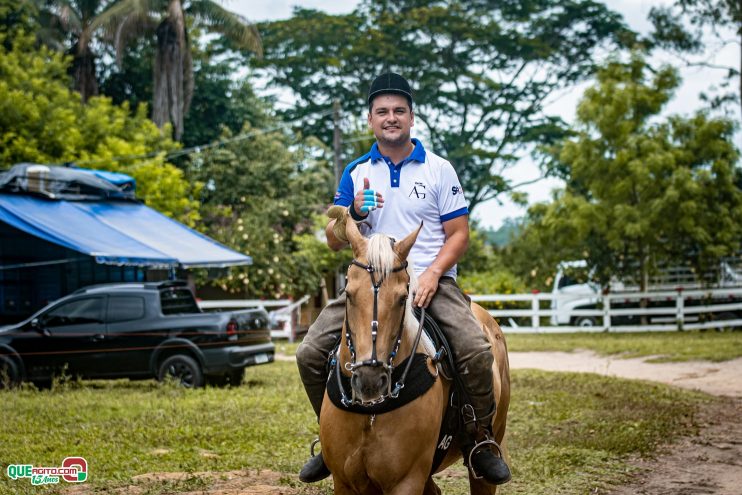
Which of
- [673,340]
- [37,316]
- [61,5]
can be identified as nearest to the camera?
[37,316]

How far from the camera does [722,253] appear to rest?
25719 millimetres

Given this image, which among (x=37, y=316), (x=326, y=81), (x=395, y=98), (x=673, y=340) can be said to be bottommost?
(x=673, y=340)

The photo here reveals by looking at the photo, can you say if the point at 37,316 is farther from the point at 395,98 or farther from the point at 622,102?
the point at 622,102

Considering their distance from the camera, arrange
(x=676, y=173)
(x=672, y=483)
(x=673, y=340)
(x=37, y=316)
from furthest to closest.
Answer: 1. (x=676, y=173)
2. (x=673, y=340)
3. (x=37, y=316)
4. (x=672, y=483)

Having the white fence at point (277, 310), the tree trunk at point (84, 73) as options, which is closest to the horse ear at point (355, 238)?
the white fence at point (277, 310)

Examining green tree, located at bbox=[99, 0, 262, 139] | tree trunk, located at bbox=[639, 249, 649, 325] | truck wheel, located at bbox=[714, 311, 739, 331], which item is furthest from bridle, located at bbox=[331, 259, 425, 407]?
green tree, located at bbox=[99, 0, 262, 139]

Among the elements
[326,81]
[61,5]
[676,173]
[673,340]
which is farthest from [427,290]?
[326,81]

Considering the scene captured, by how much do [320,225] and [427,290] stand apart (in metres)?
25.1

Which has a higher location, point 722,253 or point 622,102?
point 622,102

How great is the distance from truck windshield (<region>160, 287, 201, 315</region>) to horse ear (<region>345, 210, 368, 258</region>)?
10.7 meters

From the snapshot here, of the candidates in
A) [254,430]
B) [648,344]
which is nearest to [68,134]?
[648,344]

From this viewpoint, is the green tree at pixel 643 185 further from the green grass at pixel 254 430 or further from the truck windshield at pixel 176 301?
the truck windshield at pixel 176 301

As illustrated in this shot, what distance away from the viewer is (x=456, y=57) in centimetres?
3794

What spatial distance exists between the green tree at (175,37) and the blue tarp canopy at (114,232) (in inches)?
481
